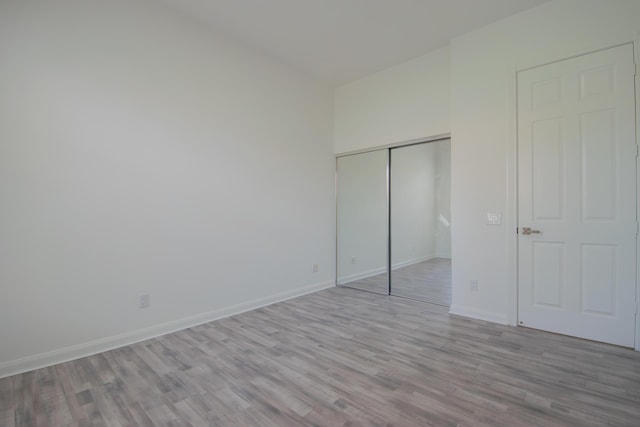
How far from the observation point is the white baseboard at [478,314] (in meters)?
3.05

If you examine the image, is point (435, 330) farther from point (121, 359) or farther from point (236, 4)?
point (236, 4)

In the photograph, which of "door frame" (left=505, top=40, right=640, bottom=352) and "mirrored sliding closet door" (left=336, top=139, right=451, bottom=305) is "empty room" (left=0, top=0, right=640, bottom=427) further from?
"mirrored sliding closet door" (left=336, top=139, right=451, bottom=305)

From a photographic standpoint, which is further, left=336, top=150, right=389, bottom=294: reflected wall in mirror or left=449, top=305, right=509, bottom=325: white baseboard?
left=336, top=150, right=389, bottom=294: reflected wall in mirror

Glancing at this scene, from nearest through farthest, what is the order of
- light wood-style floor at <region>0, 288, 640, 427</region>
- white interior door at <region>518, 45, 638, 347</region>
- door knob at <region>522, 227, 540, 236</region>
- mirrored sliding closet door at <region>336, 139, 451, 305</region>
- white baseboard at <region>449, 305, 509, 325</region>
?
light wood-style floor at <region>0, 288, 640, 427</region> → white interior door at <region>518, 45, 638, 347</region> → door knob at <region>522, 227, 540, 236</region> → white baseboard at <region>449, 305, 509, 325</region> → mirrored sliding closet door at <region>336, 139, 451, 305</region>

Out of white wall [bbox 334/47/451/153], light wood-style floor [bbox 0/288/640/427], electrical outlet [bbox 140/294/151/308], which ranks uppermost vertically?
white wall [bbox 334/47/451/153]

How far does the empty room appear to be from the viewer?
1.97m

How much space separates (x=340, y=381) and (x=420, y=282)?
272cm

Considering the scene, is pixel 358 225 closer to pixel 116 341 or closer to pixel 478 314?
pixel 478 314

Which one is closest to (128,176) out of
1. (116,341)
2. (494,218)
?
(116,341)

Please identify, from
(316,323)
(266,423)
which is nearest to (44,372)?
(266,423)

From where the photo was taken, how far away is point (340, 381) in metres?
2.03

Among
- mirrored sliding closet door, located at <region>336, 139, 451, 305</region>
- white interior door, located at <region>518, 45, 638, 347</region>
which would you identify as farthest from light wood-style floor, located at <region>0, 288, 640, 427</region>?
mirrored sliding closet door, located at <region>336, 139, 451, 305</region>

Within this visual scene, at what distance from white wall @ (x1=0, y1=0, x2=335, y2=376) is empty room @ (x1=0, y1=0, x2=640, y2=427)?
0.02 meters

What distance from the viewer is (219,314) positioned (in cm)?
327
